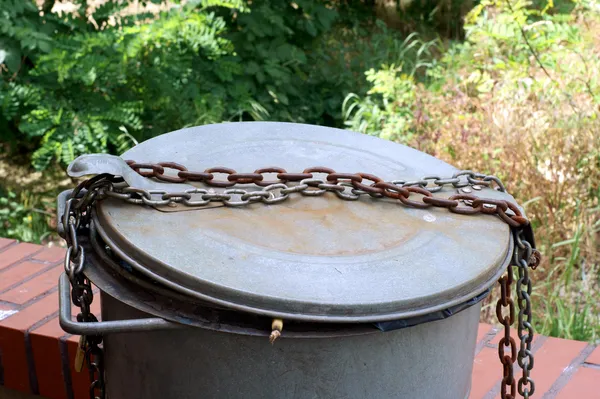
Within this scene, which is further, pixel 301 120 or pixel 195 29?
pixel 301 120

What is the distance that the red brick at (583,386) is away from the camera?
6.28ft

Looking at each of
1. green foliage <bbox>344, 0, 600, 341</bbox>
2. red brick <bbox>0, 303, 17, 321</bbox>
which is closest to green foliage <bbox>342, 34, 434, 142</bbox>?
green foliage <bbox>344, 0, 600, 341</bbox>

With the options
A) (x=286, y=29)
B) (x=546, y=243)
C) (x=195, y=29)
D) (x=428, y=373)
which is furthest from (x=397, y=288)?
(x=286, y=29)

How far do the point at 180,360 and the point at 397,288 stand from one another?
410 millimetres

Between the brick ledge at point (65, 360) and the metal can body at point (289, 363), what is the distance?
0.64 metres

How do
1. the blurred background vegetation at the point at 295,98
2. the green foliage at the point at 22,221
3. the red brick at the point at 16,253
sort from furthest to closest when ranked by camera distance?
the green foliage at the point at 22,221 < the blurred background vegetation at the point at 295,98 < the red brick at the point at 16,253

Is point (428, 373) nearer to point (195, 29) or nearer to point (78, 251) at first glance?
point (78, 251)

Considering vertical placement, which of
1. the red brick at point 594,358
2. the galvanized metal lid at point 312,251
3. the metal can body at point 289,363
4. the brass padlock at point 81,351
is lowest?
the red brick at point 594,358

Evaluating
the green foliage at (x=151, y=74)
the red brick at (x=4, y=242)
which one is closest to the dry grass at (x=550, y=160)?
the green foliage at (x=151, y=74)

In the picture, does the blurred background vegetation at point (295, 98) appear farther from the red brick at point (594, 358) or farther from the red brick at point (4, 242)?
the red brick at point (4, 242)

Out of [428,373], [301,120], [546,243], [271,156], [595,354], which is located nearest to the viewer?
[428,373]

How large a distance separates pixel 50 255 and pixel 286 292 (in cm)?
151

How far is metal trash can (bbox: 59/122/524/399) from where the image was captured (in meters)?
→ 1.26

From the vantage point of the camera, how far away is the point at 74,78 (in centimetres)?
354
